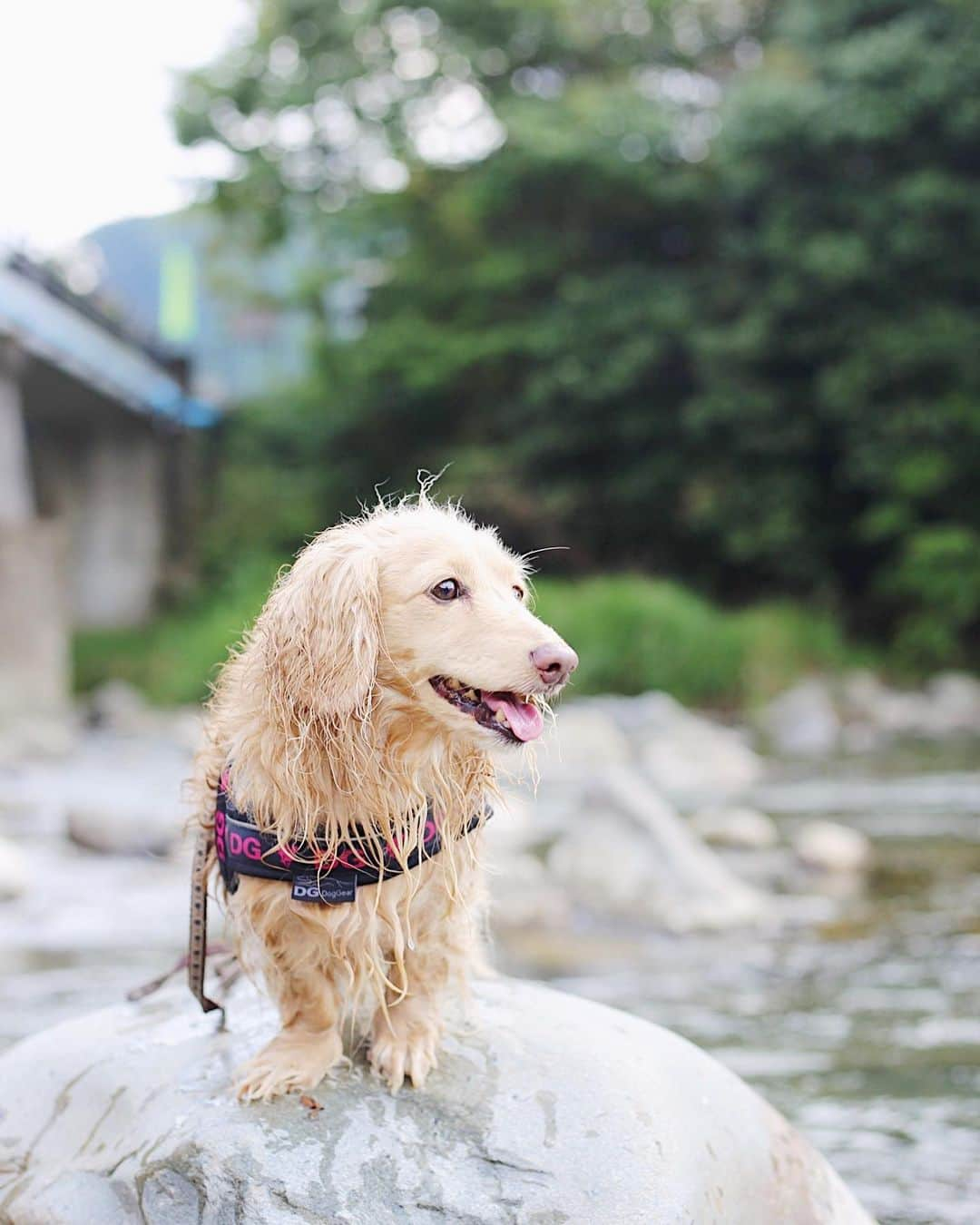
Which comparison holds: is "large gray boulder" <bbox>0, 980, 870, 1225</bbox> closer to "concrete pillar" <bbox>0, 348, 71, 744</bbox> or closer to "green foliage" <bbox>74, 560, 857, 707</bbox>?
"green foliage" <bbox>74, 560, 857, 707</bbox>

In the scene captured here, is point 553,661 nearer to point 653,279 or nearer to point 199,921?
point 199,921

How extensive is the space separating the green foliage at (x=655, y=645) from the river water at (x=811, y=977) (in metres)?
8.09

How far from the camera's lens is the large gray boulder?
275 cm

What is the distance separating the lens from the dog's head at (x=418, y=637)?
8.63 feet

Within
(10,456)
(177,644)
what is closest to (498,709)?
(10,456)

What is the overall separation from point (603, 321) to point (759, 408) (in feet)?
9.69

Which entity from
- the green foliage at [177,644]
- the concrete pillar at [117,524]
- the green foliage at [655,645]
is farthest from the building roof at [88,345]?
the green foliage at [655,645]

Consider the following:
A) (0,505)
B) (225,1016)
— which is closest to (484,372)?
(0,505)

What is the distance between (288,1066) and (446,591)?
1.04m

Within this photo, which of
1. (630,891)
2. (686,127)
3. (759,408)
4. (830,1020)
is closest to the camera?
(830,1020)

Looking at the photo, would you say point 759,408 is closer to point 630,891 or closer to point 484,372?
point 484,372

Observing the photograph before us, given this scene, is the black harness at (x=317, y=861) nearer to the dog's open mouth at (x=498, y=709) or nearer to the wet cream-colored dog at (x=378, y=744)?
the wet cream-colored dog at (x=378, y=744)

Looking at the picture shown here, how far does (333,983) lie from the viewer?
2963 mm

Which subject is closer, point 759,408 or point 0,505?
point 0,505
